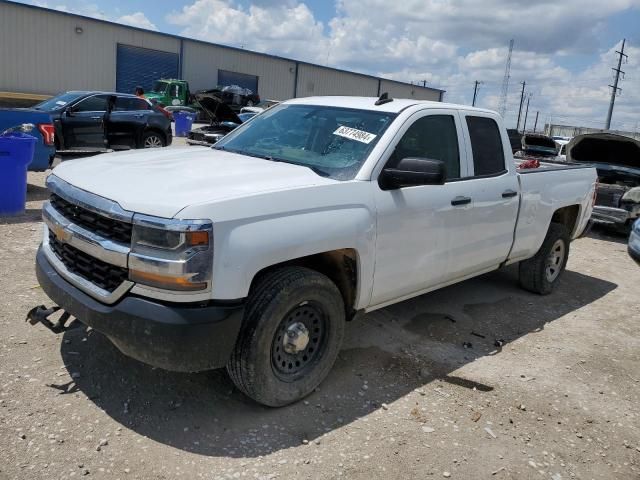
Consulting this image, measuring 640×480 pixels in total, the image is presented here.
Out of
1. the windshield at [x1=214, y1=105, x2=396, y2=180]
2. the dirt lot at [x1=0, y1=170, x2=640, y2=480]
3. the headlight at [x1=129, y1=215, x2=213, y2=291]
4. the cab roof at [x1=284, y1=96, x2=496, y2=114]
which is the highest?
the cab roof at [x1=284, y1=96, x2=496, y2=114]

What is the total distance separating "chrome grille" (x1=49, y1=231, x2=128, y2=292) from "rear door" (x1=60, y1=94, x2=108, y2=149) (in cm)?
1000

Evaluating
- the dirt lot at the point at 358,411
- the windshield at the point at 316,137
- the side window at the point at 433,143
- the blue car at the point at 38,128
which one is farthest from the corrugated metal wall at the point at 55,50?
the side window at the point at 433,143

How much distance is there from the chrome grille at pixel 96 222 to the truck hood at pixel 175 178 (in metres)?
0.12

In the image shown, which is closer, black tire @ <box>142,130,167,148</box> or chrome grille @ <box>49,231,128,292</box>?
chrome grille @ <box>49,231,128,292</box>

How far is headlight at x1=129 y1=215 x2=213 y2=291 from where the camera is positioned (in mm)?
2734

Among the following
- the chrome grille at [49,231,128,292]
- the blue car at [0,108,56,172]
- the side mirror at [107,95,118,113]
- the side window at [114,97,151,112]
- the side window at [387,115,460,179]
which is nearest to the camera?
the chrome grille at [49,231,128,292]

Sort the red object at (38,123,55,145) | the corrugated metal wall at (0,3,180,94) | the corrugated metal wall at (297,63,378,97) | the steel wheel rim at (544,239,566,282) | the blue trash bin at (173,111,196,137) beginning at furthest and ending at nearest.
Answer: the corrugated metal wall at (297,63,378,97), the corrugated metal wall at (0,3,180,94), the blue trash bin at (173,111,196,137), the red object at (38,123,55,145), the steel wheel rim at (544,239,566,282)

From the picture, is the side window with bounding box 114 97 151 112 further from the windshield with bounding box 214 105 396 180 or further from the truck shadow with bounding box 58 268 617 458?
the truck shadow with bounding box 58 268 617 458

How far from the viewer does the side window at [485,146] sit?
4652 millimetres

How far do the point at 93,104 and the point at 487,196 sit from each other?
1109 centimetres

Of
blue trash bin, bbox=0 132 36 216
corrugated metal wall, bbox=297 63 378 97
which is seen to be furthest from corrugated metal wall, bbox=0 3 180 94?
blue trash bin, bbox=0 132 36 216

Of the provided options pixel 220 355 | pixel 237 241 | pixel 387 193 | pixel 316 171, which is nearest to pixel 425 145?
pixel 387 193

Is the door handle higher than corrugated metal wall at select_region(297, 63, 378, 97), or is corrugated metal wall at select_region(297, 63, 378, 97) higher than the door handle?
corrugated metal wall at select_region(297, 63, 378, 97)

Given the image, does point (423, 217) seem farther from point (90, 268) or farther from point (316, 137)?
point (90, 268)
